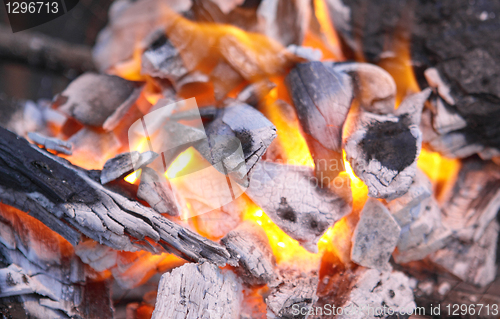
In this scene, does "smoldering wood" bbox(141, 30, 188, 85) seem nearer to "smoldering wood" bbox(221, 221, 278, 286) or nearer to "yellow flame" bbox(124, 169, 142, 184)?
"yellow flame" bbox(124, 169, 142, 184)

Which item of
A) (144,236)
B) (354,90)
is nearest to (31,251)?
(144,236)

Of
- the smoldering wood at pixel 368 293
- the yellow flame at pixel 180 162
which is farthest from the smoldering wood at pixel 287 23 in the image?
the smoldering wood at pixel 368 293

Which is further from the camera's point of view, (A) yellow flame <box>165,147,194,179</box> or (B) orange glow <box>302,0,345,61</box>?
(B) orange glow <box>302,0,345,61</box>

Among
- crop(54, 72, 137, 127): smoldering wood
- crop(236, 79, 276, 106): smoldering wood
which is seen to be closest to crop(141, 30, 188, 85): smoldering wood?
crop(54, 72, 137, 127): smoldering wood

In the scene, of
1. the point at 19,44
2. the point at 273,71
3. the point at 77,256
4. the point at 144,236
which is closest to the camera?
the point at 144,236

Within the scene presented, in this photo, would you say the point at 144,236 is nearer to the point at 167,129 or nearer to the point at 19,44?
the point at 167,129

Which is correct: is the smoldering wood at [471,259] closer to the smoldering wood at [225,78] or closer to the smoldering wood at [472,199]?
the smoldering wood at [472,199]
